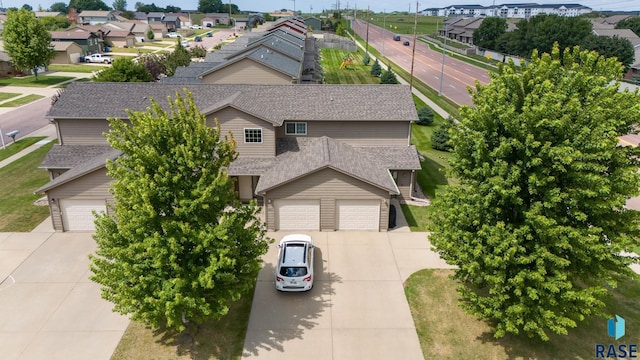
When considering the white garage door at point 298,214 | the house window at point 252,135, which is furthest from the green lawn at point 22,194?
the white garage door at point 298,214

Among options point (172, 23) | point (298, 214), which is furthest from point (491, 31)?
point (172, 23)

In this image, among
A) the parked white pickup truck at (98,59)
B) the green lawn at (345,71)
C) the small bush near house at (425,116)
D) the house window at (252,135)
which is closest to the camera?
the house window at (252,135)

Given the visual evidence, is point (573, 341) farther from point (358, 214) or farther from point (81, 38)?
point (81, 38)

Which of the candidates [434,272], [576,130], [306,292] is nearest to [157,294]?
[306,292]

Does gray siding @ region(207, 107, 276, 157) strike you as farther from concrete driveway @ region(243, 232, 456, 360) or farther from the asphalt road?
the asphalt road

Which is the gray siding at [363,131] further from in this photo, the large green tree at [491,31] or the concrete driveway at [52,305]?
the large green tree at [491,31]

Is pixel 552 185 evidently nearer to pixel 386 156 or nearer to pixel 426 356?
Answer: pixel 426 356
